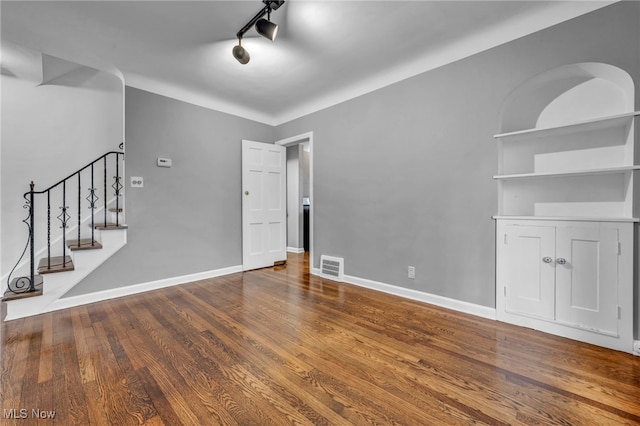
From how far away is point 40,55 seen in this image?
2811 millimetres

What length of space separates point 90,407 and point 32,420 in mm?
235

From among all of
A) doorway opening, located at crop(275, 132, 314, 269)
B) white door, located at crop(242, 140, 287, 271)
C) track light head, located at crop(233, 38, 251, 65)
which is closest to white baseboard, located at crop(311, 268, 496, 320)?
white door, located at crop(242, 140, 287, 271)

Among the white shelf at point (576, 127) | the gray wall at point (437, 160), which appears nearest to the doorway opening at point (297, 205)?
the gray wall at point (437, 160)

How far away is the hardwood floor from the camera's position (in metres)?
1.37

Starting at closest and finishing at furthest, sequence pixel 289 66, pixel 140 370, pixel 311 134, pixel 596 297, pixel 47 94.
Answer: pixel 140 370, pixel 596 297, pixel 289 66, pixel 47 94, pixel 311 134

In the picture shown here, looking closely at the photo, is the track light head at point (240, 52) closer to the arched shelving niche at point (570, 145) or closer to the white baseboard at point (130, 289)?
the arched shelving niche at point (570, 145)

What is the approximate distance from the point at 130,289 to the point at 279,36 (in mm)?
3378

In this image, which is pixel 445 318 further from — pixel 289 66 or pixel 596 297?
pixel 289 66

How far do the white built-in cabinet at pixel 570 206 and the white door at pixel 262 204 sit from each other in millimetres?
3346

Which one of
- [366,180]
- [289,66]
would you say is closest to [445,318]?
[366,180]

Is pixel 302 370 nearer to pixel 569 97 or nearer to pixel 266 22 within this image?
pixel 266 22

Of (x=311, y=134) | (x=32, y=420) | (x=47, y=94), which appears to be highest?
(x=47, y=94)

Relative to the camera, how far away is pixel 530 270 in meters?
2.33

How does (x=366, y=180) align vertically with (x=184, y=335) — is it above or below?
above
